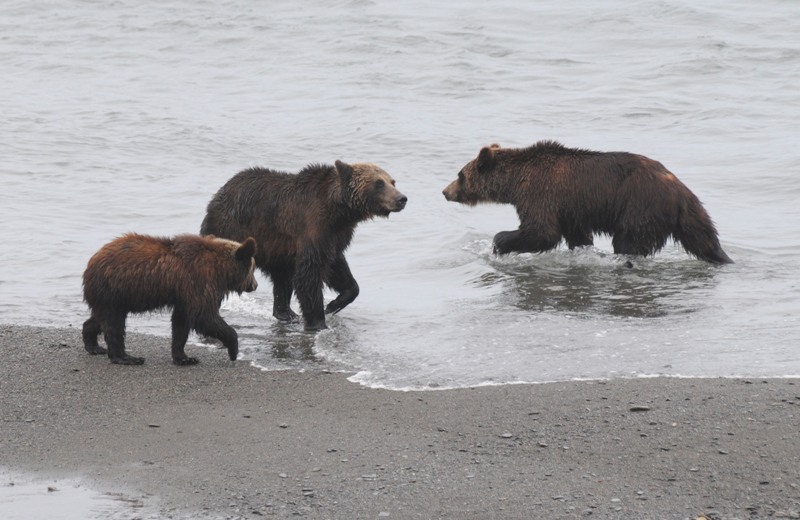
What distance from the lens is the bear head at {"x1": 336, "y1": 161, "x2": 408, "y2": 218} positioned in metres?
9.27

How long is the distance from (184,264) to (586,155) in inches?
200

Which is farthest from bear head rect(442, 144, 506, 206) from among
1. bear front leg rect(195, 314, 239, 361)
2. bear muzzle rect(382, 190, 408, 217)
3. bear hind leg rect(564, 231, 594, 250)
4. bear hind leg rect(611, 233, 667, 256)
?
bear front leg rect(195, 314, 239, 361)

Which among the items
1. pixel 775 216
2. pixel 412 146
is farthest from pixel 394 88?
pixel 775 216

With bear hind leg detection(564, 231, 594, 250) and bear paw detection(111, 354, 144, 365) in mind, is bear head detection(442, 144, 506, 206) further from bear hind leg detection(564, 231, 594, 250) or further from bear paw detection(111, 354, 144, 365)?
bear paw detection(111, 354, 144, 365)

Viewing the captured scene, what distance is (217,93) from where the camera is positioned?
24.4 metres

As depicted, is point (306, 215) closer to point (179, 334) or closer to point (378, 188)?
point (378, 188)

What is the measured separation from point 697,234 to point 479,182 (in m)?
2.31

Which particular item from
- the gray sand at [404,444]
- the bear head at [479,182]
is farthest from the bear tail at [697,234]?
the gray sand at [404,444]

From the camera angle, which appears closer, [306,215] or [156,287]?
[156,287]

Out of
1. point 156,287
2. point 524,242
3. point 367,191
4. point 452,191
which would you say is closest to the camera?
point 156,287

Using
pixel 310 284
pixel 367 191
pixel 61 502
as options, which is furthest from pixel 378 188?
pixel 61 502

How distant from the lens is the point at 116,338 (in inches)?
311

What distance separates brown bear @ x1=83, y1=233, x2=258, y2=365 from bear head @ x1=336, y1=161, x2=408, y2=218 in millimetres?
1305

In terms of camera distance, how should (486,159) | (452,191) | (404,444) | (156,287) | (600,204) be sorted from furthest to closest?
(452,191)
(486,159)
(600,204)
(156,287)
(404,444)
